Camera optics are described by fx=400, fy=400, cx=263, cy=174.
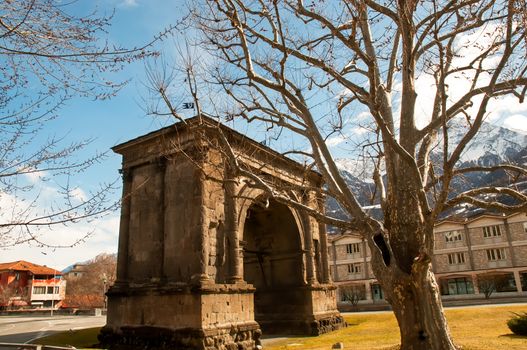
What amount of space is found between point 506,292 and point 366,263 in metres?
14.7

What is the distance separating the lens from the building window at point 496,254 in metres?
41.7

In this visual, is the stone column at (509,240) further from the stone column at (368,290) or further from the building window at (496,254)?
the stone column at (368,290)

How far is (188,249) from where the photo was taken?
1354 centimetres

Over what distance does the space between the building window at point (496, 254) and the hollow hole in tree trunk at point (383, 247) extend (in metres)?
40.7

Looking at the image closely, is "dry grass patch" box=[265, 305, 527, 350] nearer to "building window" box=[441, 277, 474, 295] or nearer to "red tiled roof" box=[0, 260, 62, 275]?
"building window" box=[441, 277, 474, 295]

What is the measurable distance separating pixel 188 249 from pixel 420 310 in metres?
8.20

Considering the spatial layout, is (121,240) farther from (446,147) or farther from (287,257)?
(446,147)

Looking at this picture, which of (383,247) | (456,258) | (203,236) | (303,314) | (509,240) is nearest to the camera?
(383,247)

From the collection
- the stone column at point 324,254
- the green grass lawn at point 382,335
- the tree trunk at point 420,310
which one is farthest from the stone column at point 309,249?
the tree trunk at point 420,310

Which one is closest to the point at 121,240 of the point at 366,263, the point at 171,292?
the point at 171,292

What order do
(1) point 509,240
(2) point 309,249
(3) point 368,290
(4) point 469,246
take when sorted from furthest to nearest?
1. (3) point 368,290
2. (4) point 469,246
3. (1) point 509,240
4. (2) point 309,249

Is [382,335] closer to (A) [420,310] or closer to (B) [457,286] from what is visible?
(A) [420,310]

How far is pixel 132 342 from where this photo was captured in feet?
44.8

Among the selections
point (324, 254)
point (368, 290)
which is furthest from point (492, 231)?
point (324, 254)
